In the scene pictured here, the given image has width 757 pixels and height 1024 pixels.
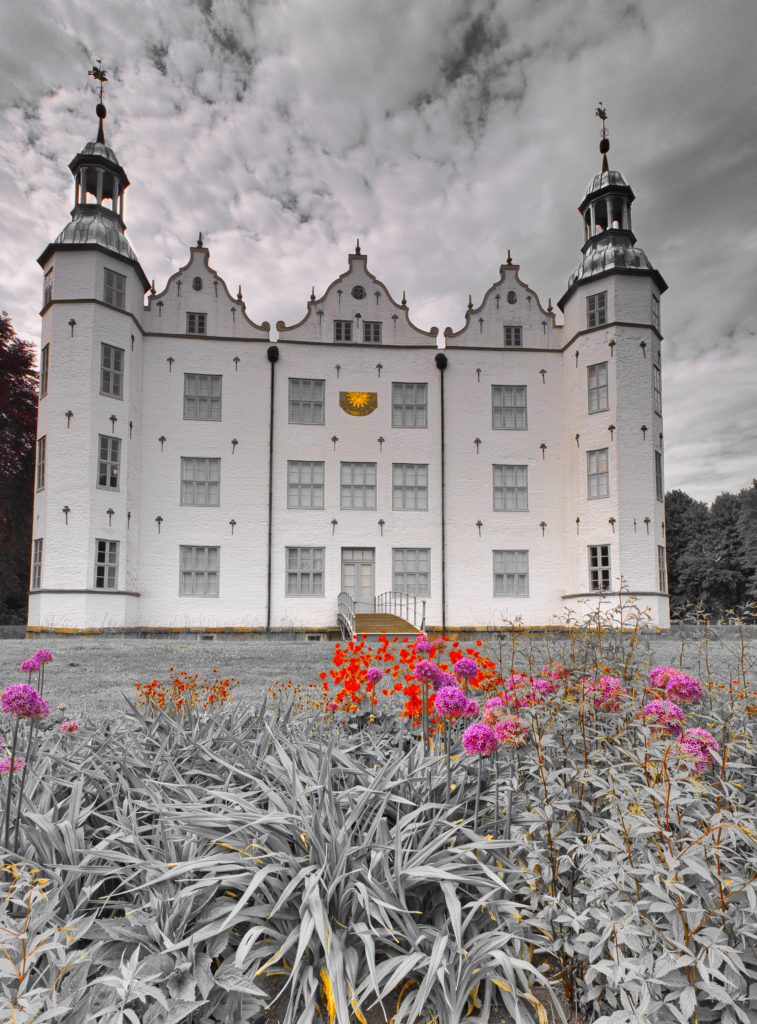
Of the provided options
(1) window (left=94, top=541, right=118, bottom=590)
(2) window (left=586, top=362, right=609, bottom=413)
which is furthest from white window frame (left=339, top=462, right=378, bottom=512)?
(2) window (left=586, top=362, right=609, bottom=413)

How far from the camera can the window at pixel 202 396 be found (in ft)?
66.6

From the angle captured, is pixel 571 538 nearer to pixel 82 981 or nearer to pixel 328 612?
pixel 328 612

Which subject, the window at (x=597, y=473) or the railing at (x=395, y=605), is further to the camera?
the railing at (x=395, y=605)

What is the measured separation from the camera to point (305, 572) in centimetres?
1998

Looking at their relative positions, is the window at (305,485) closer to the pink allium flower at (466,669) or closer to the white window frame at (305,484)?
the white window frame at (305,484)

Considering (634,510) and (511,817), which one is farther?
(634,510)

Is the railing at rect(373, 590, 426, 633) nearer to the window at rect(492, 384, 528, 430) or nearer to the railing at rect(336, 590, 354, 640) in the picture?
the railing at rect(336, 590, 354, 640)

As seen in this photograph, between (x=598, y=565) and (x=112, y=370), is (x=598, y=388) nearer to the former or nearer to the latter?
(x=598, y=565)

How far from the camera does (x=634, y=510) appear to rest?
19062 millimetres

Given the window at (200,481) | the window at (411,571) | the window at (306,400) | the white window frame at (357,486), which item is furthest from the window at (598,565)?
the window at (200,481)

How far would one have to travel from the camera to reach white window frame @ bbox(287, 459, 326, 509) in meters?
20.3

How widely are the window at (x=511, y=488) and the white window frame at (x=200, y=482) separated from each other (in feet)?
30.4

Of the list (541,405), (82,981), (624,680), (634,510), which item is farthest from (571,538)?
(82,981)

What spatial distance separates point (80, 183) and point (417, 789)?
23.2 meters
